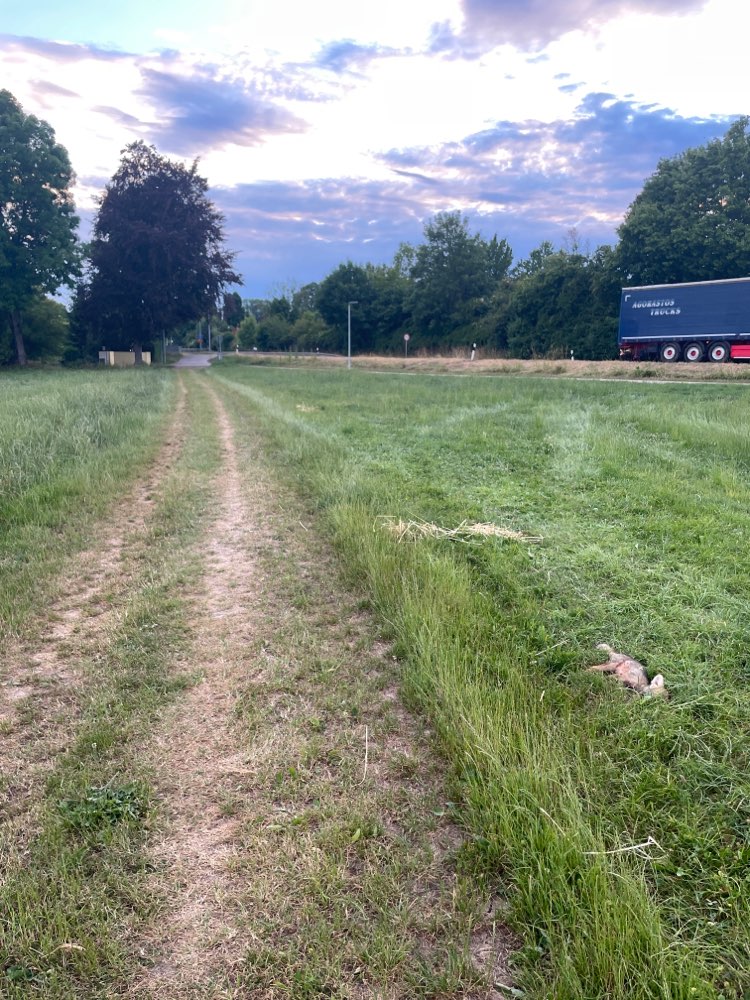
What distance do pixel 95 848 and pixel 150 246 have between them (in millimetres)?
49693

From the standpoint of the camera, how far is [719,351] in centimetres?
3284

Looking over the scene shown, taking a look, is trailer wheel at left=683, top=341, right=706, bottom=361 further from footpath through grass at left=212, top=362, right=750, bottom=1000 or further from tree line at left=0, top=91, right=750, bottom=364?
footpath through grass at left=212, top=362, right=750, bottom=1000

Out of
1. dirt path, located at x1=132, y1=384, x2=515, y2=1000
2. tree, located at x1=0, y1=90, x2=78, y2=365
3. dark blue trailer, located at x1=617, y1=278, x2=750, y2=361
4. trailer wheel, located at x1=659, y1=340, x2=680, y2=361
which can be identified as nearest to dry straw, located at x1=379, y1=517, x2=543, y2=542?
dirt path, located at x1=132, y1=384, x2=515, y2=1000

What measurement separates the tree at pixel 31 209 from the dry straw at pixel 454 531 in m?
43.4

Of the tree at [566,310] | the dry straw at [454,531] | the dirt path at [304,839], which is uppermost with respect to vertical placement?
the tree at [566,310]

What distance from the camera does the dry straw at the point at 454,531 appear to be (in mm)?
5711

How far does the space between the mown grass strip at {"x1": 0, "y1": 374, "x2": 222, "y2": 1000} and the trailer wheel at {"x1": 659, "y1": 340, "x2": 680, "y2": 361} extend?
123 ft

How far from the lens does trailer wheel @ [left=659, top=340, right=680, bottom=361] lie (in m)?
35.0

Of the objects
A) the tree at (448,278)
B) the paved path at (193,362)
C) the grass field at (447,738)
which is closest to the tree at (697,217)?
the tree at (448,278)

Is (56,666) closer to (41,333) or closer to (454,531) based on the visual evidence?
(454,531)

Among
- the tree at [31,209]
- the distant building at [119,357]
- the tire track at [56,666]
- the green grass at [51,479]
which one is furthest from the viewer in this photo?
the distant building at [119,357]

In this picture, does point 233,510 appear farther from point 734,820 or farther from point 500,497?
point 734,820

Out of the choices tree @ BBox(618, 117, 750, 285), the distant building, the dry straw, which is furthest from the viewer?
the distant building

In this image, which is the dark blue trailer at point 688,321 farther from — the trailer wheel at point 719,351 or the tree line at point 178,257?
the tree line at point 178,257
